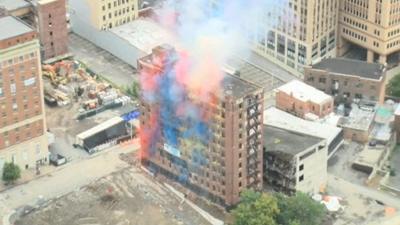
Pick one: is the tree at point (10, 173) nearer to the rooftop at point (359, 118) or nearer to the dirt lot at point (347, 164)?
the dirt lot at point (347, 164)

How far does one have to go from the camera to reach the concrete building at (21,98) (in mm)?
160625

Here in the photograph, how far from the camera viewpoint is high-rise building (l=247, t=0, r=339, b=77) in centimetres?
18975

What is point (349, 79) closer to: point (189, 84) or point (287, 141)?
point (287, 141)

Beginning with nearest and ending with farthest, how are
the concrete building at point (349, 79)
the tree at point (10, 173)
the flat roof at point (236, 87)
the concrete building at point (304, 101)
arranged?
the flat roof at point (236, 87) → the tree at point (10, 173) → the concrete building at point (304, 101) → the concrete building at point (349, 79)

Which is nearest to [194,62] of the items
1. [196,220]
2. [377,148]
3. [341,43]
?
[196,220]

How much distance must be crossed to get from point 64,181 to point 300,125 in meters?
36.4

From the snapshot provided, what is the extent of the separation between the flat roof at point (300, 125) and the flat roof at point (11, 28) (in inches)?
1504

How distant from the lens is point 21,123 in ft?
542

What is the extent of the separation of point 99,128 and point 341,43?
4910cm

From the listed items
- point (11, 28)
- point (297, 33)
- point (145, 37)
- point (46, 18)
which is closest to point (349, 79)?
point (297, 33)

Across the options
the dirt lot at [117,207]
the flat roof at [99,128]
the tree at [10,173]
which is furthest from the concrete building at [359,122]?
the tree at [10,173]

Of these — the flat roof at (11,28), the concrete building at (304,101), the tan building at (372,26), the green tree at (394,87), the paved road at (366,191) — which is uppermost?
the flat roof at (11,28)

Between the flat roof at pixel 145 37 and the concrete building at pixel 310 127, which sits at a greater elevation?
the flat roof at pixel 145 37

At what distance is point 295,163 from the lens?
15662 centimetres
